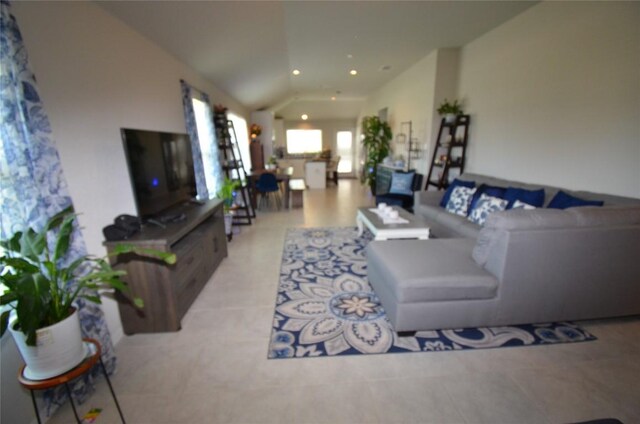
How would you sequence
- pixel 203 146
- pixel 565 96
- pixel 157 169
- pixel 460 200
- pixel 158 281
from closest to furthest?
pixel 158 281
pixel 157 169
pixel 565 96
pixel 460 200
pixel 203 146

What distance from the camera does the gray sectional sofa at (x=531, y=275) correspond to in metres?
1.85

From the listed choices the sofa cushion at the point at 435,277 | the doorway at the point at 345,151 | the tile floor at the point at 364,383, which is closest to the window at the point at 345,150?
the doorway at the point at 345,151

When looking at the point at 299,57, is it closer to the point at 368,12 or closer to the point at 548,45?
the point at 368,12

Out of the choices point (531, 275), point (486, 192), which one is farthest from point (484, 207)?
point (531, 275)

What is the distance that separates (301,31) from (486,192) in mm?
3082

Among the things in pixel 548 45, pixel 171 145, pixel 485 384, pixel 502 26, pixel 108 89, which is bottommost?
pixel 485 384

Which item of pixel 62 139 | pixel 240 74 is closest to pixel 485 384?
pixel 62 139

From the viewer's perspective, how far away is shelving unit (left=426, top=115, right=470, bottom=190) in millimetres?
4348

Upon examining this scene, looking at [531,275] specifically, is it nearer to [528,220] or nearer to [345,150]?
[528,220]

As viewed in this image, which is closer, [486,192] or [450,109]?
[486,192]

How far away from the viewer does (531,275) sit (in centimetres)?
191

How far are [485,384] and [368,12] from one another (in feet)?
11.7

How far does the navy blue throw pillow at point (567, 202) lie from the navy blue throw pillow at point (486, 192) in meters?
0.56

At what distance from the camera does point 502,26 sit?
3582mm
